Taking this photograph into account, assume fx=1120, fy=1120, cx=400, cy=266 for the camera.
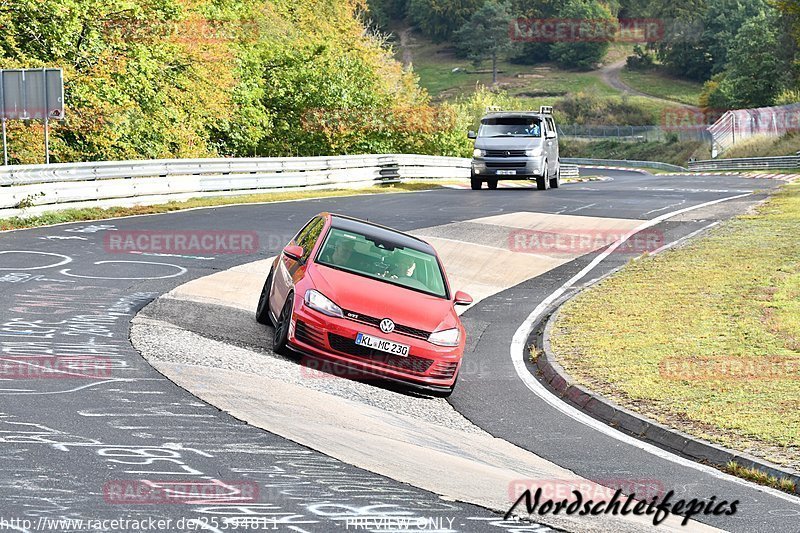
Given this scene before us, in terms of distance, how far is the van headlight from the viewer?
12.0 meters

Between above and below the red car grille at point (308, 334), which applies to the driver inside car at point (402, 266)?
above

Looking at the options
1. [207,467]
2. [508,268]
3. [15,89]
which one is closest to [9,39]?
[15,89]

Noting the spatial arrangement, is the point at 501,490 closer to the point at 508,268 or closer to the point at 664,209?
the point at 508,268

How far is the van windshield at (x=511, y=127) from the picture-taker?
34.8 meters

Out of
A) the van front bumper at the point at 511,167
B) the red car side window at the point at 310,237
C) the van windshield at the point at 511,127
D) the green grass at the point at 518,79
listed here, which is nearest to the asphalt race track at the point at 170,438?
the red car side window at the point at 310,237

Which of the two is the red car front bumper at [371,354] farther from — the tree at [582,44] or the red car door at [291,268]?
the tree at [582,44]

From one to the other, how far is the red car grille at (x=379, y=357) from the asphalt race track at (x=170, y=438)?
617 mm

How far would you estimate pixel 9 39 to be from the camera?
31.4 m

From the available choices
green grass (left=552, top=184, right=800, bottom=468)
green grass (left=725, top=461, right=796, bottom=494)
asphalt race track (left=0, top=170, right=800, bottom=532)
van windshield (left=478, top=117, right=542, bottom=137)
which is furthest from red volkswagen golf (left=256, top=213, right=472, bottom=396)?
van windshield (left=478, top=117, right=542, bottom=137)

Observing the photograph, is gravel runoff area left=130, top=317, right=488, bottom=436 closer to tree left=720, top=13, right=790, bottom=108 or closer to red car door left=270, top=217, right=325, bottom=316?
red car door left=270, top=217, right=325, bottom=316

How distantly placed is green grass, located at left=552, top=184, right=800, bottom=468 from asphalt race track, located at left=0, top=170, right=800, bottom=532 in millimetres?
855

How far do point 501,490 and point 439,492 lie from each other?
0.56 m

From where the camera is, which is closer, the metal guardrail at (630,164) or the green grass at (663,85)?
the metal guardrail at (630,164)

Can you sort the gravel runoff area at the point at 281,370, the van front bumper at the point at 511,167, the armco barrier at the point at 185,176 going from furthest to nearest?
1. the van front bumper at the point at 511,167
2. the armco barrier at the point at 185,176
3. the gravel runoff area at the point at 281,370
